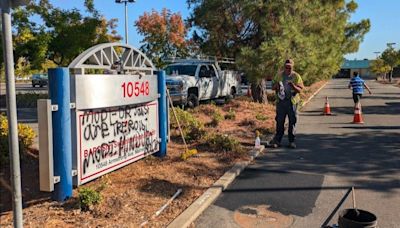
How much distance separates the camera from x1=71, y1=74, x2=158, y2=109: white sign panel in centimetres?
485

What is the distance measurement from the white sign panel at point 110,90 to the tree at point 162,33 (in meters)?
33.2

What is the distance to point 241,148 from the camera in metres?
8.29

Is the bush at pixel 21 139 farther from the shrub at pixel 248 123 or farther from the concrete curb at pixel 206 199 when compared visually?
the shrub at pixel 248 123

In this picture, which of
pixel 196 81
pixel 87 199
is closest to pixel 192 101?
pixel 196 81

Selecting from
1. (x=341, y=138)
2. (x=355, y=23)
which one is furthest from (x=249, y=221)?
(x=355, y=23)

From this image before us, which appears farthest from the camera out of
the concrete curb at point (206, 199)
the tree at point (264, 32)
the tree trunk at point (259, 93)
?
the tree trunk at point (259, 93)

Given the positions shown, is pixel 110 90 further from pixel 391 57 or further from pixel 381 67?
pixel 381 67

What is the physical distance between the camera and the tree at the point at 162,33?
42188mm

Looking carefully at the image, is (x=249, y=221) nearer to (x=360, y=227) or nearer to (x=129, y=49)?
(x=360, y=227)

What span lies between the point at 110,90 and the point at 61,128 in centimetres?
104

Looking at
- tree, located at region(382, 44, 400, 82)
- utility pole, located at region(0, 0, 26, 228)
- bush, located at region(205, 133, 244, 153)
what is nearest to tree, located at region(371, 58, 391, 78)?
tree, located at region(382, 44, 400, 82)

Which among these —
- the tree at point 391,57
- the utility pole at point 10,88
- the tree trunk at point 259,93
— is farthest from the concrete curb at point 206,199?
the tree at point 391,57

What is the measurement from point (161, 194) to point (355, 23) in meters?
35.4

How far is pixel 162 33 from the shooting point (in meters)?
44.1
